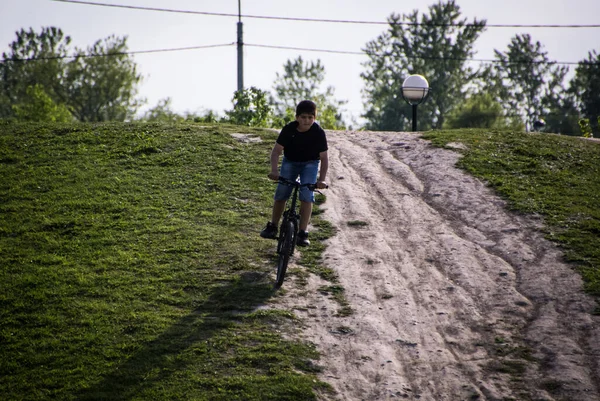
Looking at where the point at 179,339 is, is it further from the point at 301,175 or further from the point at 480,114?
the point at 480,114

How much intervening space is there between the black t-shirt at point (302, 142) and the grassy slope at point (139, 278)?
5.81 feet

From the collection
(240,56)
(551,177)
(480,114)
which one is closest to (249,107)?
(240,56)

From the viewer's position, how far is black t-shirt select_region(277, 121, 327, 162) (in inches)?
333

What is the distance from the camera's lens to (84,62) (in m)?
62.9

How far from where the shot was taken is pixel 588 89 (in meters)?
68.4

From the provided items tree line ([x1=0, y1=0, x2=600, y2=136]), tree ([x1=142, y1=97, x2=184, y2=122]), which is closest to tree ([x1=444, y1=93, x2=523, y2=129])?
tree line ([x1=0, y1=0, x2=600, y2=136])

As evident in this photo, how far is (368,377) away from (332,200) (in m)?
5.90

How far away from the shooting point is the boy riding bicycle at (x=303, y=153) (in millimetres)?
8344

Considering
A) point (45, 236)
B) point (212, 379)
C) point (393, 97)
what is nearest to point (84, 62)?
point (393, 97)

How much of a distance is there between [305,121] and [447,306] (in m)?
3.01

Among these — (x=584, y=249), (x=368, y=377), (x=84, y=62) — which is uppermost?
(x=84, y=62)

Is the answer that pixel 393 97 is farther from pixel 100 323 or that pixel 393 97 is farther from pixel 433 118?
pixel 100 323

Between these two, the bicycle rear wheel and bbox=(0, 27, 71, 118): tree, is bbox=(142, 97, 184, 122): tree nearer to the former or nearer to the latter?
bbox=(0, 27, 71, 118): tree

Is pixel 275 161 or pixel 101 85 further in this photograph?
Answer: pixel 101 85
